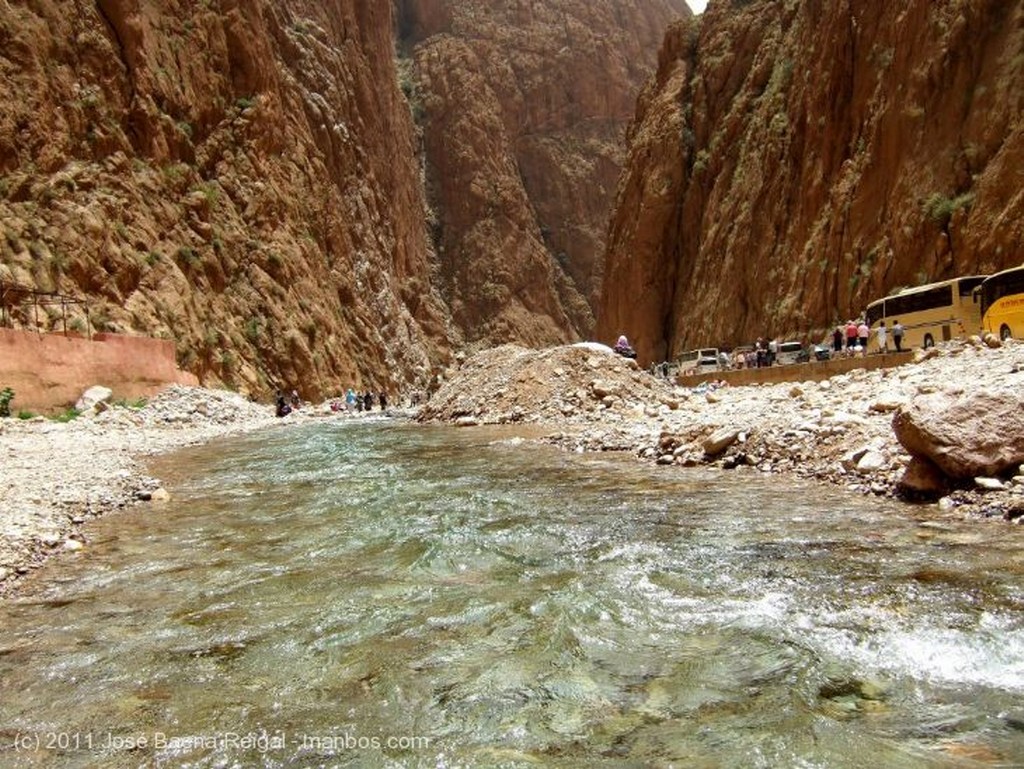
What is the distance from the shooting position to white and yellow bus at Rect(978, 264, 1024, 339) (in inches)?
695

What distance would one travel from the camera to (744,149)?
41.3 metres

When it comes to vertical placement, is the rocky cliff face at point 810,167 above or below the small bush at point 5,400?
above

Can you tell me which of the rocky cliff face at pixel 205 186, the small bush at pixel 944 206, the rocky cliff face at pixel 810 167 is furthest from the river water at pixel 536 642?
the rocky cliff face at pixel 205 186

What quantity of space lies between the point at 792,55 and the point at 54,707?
141 feet

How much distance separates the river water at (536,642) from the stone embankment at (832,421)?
675 mm

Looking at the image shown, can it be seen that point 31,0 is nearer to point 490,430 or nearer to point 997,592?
point 490,430

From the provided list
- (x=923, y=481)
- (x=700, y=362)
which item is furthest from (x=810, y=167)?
(x=923, y=481)

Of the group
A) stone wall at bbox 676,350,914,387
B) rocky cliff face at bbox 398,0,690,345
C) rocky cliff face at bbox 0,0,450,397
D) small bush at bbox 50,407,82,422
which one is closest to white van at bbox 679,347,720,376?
stone wall at bbox 676,350,914,387

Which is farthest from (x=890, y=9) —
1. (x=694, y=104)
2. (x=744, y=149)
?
(x=694, y=104)

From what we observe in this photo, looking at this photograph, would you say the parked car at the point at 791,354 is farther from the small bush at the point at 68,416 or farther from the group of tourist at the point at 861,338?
the small bush at the point at 68,416

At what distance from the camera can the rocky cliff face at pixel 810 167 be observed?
25.3 meters

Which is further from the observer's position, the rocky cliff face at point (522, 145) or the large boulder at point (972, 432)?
the rocky cliff face at point (522, 145)

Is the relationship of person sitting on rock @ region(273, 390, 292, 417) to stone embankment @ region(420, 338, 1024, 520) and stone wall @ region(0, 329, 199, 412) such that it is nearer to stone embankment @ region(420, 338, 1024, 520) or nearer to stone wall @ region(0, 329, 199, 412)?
stone wall @ region(0, 329, 199, 412)

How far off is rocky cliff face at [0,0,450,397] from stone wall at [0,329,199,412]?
3153 mm
